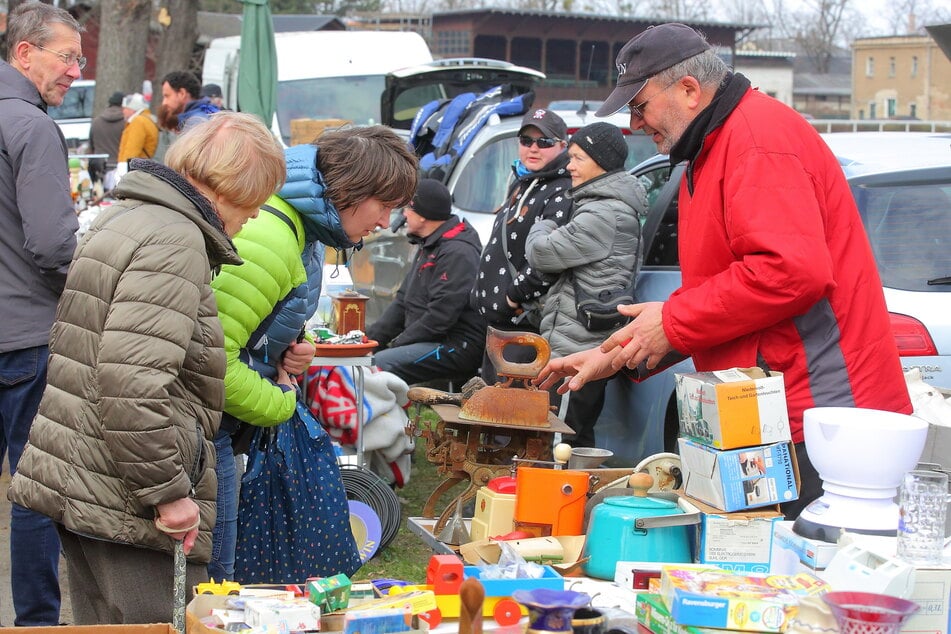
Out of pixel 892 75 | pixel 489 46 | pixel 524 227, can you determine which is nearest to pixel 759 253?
pixel 524 227

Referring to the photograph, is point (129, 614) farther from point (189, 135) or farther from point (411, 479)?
point (411, 479)

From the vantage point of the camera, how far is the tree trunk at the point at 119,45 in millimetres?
16578

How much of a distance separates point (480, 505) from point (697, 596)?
119 cm

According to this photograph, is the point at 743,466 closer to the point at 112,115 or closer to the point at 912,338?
the point at 912,338

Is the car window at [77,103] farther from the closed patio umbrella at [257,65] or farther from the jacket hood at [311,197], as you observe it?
the jacket hood at [311,197]

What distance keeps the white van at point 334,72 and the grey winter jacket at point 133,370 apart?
11584 millimetres

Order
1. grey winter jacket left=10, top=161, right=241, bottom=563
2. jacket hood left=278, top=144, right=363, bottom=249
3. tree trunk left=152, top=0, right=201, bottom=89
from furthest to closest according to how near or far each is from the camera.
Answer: tree trunk left=152, top=0, right=201, bottom=89 < jacket hood left=278, top=144, right=363, bottom=249 < grey winter jacket left=10, top=161, right=241, bottom=563

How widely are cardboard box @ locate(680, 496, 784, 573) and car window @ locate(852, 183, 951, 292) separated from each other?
82.1 inches

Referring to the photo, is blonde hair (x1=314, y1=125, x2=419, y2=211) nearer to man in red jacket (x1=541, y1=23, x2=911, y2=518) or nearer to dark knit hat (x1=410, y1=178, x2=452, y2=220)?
man in red jacket (x1=541, y1=23, x2=911, y2=518)

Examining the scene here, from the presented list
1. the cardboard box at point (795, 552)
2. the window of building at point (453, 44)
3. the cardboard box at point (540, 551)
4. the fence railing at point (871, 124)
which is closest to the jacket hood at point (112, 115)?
the fence railing at point (871, 124)

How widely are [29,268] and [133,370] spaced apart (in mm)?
1630

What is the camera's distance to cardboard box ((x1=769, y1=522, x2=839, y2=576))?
224cm

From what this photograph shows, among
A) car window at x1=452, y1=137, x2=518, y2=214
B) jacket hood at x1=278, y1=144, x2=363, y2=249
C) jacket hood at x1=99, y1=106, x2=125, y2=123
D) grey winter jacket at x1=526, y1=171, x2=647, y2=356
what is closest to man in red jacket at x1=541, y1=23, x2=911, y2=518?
jacket hood at x1=278, y1=144, x2=363, y2=249

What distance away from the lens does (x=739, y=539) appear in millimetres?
2600
